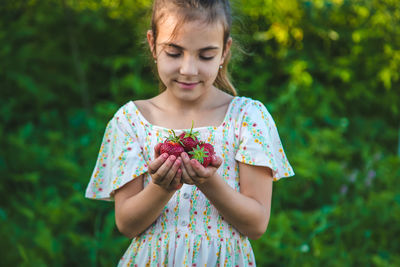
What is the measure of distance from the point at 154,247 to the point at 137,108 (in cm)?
50

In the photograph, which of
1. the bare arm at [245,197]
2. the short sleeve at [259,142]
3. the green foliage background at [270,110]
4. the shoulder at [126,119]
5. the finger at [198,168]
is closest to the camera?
the finger at [198,168]

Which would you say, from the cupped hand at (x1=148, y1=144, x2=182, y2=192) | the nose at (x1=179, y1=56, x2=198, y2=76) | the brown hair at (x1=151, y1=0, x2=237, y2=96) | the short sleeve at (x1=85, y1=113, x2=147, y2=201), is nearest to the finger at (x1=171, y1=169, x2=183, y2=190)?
the cupped hand at (x1=148, y1=144, x2=182, y2=192)

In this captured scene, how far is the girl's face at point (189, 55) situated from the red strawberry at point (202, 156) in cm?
26

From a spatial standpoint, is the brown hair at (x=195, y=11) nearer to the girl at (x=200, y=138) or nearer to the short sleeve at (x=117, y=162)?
the girl at (x=200, y=138)

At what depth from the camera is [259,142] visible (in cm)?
171

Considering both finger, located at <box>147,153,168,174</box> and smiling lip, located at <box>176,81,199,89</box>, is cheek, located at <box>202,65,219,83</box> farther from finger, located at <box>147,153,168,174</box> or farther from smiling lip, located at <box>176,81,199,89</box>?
finger, located at <box>147,153,168,174</box>

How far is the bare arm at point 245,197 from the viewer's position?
157 centimetres

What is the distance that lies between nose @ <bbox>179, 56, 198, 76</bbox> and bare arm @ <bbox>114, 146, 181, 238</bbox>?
12.2 inches

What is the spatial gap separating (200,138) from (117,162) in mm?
304

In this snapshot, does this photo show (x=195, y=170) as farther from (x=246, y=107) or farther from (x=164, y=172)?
(x=246, y=107)

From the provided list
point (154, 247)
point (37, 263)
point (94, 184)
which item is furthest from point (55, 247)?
point (154, 247)

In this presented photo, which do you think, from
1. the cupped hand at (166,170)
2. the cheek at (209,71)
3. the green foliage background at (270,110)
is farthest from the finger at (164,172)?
the green foliage background at (270,110)

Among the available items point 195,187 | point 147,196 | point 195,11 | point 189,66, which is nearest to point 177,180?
point 147,196

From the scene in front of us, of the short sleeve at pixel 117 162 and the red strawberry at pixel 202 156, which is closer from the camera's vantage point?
the red strawberry at pixel 202 156
